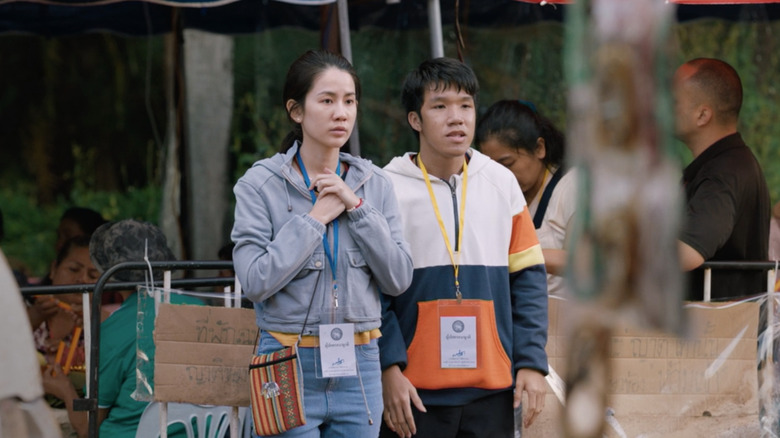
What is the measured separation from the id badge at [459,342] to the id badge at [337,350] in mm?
374

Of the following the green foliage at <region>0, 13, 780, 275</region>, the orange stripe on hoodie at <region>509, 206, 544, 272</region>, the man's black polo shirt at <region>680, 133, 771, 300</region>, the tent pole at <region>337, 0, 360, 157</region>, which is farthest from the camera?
the green foliage at <region>0, 13, 780, 275</region>

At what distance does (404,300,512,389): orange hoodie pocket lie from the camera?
3053 mm

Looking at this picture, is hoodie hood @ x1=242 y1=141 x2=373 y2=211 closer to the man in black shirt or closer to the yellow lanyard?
the yellow lanyard

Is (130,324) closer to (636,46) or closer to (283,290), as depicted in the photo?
(283,290)

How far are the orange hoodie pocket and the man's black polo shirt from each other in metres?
1.00

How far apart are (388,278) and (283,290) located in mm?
302

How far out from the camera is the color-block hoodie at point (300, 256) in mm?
2703

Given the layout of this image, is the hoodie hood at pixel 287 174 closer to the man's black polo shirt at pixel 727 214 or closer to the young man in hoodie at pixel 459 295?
the young man in hoodie at pixel 459 295

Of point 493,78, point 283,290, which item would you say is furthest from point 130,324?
point 493,78

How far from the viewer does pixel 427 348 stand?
3068 mm

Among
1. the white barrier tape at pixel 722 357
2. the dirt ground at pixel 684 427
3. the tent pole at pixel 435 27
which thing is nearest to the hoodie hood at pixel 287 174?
the dirt ground at pixel 684 427

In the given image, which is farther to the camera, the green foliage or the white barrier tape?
the green foliage

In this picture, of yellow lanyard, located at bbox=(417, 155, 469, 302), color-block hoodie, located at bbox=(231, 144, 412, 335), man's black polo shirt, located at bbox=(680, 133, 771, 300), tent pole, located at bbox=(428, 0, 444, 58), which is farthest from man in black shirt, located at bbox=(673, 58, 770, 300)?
color-block hoodie, located at bbox=(231, 144, 412, 335)

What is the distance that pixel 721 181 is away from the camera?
3748mm
